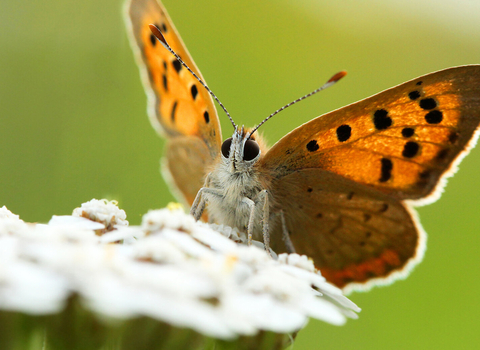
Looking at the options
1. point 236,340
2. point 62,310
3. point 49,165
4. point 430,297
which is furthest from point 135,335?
point 430,297

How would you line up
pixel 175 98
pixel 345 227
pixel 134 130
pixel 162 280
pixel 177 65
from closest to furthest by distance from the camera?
pixel 162 280, pixel 345 227, pixel 177 65, pixel 175 98, pixel 134 130

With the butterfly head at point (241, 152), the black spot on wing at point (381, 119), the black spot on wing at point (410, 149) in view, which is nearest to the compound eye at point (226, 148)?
the butterfly head at point (241, 152)

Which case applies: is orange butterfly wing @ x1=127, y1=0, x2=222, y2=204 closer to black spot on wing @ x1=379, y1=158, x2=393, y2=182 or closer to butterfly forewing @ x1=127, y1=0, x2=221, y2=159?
butterfly forewing @ x1=127, y1=0, x2=221, y2=159

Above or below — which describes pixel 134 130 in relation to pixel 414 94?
above

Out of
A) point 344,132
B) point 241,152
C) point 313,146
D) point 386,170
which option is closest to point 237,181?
point 241,152

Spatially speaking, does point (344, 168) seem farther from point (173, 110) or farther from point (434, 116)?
point (173, 110)

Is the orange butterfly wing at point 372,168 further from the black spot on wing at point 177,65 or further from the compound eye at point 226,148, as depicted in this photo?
the black spot on wing at point 177,65

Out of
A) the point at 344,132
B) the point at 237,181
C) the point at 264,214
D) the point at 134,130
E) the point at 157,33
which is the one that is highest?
the point at 134,130
